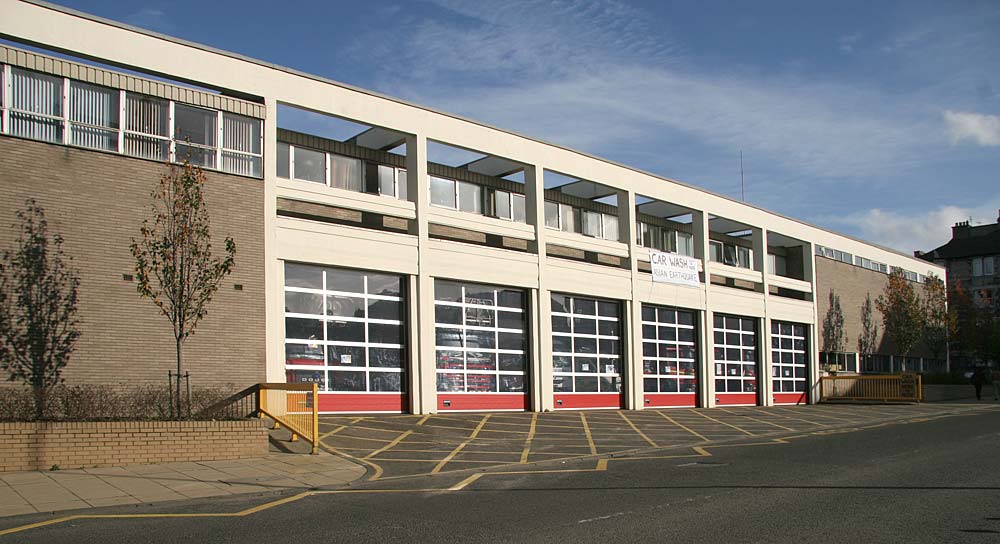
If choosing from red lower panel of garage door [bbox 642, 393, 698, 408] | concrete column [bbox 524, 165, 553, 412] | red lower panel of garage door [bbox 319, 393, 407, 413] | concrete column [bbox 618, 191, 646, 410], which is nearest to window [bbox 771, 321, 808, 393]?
red lower panel of garage door [bbox 642, 393, 698, 408]

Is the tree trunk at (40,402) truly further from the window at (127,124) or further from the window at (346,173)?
the window at (346,173)

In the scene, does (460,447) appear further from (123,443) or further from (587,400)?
(587,400)

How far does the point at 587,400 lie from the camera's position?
29953 mm

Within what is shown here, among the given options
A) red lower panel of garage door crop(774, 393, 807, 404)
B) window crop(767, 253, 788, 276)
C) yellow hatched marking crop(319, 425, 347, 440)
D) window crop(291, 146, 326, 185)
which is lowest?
red lower panel of garage door crop(774, 393, 807, 404)

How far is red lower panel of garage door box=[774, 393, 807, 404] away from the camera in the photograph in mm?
40219

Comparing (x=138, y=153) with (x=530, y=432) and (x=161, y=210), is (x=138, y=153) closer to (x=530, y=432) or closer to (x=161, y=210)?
(x=161, y=210)

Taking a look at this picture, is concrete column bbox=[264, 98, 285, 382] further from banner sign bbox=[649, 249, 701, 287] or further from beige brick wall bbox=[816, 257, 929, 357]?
beige brick wall bbox=[816, 257, 929, 357]

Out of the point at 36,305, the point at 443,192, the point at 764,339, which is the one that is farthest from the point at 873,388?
the point at 36,305

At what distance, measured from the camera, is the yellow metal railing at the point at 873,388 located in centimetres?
3897

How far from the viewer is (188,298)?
1700 cm

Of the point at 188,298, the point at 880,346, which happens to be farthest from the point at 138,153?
the point at 880,346

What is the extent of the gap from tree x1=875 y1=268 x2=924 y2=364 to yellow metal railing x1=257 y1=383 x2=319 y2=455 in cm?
3954

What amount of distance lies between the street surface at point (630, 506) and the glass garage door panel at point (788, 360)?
2397 cm

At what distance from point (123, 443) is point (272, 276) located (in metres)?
6.96
